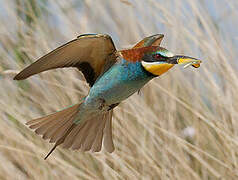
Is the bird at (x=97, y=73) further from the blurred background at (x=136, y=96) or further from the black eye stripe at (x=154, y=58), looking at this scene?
the blurred background at (x=136, y=96)

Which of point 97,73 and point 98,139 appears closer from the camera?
point 97,73

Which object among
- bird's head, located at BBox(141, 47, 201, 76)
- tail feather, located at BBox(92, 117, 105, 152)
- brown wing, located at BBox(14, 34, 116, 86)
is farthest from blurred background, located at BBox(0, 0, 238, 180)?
bird's head, located at BBox(141, 47, 201, 76)

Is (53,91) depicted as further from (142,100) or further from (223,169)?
(223,169)

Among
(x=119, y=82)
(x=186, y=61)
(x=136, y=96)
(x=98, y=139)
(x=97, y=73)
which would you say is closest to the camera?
(x=186, y=61)

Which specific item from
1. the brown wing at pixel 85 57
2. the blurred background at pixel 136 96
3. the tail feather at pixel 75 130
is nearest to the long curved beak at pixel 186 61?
the brown wing at pixel 85 57

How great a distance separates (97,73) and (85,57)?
2.4 inches

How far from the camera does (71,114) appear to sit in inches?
62.6

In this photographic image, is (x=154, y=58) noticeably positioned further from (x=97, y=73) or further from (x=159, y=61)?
(x=97, y=73)

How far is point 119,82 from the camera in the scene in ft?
4.66

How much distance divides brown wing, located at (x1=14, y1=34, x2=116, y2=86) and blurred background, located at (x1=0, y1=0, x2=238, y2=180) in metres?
0.38

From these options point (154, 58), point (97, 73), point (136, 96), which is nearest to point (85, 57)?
point (97, 73)

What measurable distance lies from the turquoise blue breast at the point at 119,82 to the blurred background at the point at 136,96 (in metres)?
0.43

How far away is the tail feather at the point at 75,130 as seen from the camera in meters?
1.62

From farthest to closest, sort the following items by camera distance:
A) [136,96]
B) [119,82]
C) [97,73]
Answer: [136,96]
[97,73]
[119,82]
